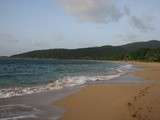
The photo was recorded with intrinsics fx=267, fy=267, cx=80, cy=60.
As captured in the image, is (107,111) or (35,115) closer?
(35,115)

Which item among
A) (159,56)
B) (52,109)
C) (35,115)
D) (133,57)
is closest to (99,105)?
(52,109)

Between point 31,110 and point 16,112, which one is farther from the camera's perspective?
point 31,110

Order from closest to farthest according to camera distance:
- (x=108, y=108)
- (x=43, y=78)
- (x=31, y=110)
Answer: (x=31, y=110), (x=108, y=108), (x=43, y=78)

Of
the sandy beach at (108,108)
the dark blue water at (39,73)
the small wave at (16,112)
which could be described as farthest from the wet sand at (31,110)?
the dark blue water at (39,73)

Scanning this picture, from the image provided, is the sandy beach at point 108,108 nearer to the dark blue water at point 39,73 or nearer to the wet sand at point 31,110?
the wet sand at point 31,110

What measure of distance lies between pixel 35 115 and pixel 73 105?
2491 mm

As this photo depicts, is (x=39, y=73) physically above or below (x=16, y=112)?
below

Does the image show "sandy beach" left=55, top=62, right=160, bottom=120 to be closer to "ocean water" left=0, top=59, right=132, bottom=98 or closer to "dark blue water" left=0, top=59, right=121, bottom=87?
"ocean water" left=0, top=59, right=132, bottom=98

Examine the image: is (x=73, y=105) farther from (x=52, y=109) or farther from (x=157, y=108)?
(x=157, y=108)

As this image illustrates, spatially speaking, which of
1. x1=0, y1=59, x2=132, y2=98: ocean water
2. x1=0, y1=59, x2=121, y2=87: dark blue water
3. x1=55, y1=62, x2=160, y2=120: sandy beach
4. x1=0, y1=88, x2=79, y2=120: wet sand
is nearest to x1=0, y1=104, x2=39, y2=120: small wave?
x1=0, y1=88, x2=79, y2=120: wet sand

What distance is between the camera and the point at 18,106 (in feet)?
36.2

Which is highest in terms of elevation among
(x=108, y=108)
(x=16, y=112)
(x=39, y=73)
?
(x=16, y=112)

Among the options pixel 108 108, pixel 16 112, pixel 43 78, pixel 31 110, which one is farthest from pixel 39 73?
pixel 16 112

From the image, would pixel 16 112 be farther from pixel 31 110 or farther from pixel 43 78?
pixel 43 78
